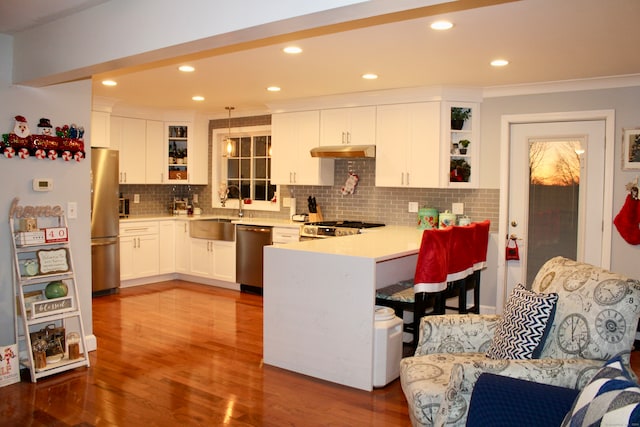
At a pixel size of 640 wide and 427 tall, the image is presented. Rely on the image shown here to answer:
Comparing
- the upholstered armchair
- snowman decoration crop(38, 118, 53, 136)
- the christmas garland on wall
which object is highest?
snowman decoration crop(38, 118, 53, 136)

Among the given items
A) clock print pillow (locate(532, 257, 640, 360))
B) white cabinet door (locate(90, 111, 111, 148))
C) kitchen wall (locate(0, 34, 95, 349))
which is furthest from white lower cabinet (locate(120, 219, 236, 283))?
clock print pillow (locate(532, 257, 640, 360))

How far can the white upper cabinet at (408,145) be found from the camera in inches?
214

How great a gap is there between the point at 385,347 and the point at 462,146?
270 centimetres

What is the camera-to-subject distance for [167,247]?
714 cm

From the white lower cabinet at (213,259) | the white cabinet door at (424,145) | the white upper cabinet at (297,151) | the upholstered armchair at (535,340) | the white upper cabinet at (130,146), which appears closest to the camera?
the upholstered armchair at (535,340)

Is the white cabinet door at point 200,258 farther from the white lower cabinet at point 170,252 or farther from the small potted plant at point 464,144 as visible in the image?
the small potted plant at point 464,144

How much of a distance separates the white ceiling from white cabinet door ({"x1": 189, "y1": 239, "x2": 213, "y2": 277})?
75.6 inches

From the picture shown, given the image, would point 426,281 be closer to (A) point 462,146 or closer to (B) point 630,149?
(A) point 462,146

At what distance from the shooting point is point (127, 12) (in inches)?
122

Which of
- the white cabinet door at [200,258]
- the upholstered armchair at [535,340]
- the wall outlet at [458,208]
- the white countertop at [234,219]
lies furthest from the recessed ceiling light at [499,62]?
the white cabinet door at [200,258]

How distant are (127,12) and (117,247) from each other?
383cm

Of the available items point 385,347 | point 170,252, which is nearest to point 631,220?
point 385,347

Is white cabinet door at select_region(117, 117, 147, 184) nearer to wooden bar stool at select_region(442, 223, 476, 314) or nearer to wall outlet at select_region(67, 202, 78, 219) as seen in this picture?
wall outlet at select_region(67, 202, 78, 219)

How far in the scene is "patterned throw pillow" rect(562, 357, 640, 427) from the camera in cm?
139
